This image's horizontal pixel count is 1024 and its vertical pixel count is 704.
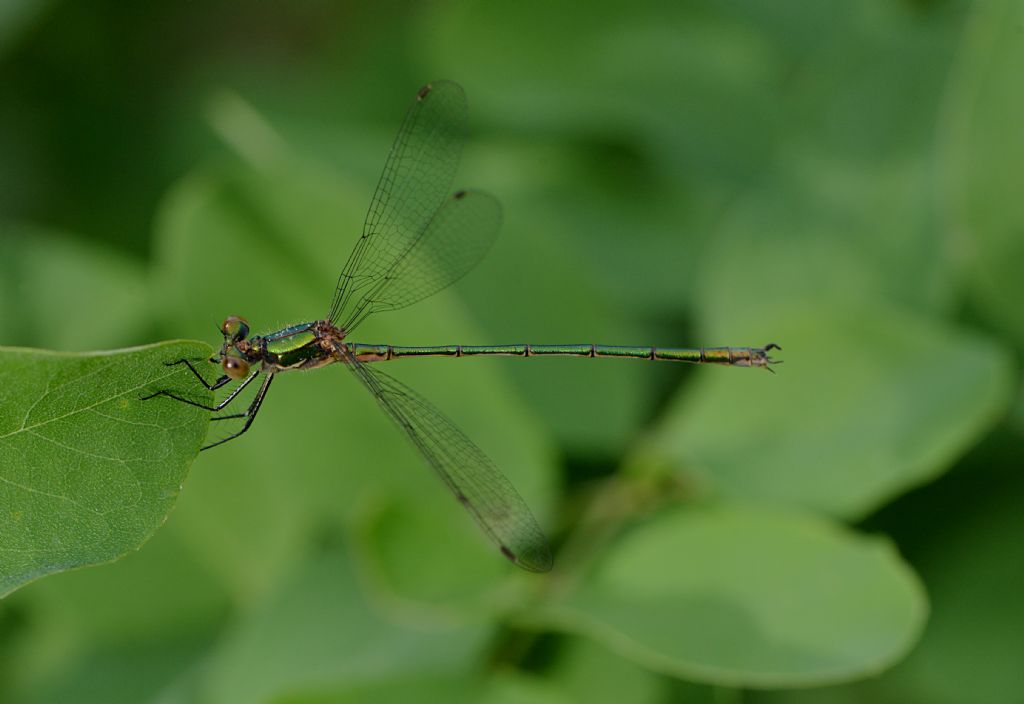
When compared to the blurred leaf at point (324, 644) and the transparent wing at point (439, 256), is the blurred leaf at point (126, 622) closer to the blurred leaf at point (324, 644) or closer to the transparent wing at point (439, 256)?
the blurred leaf at point (324, 644)

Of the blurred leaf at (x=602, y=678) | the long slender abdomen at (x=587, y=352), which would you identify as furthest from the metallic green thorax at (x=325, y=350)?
the blurred leaf at (x=602, y=678)

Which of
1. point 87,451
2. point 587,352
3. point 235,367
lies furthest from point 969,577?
point 87,451

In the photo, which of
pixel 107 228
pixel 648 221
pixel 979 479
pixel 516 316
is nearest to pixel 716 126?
pixel 648 221

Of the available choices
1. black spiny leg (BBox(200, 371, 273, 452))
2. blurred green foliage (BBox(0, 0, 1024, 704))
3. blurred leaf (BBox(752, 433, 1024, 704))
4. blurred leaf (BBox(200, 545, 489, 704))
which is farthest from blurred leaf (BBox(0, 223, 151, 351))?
blurred leaf (BBox(752, 433, 1024, 704))

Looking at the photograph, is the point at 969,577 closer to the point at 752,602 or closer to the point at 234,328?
the point at 752,602

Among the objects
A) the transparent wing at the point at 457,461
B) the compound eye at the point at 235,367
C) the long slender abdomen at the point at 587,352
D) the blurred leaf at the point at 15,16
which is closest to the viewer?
the compound eye at the point at 235,367

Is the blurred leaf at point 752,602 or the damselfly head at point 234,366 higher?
the damselfly head at point 234,366

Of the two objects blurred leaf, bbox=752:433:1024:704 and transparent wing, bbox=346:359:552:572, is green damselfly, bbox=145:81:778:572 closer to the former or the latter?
transparent wing, bbox=346:359:552:572
